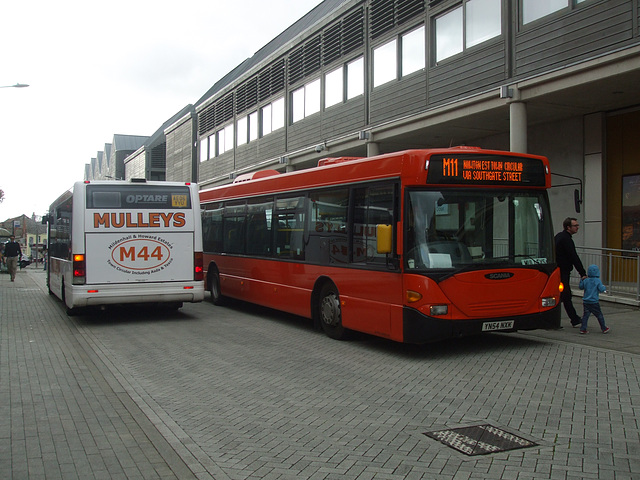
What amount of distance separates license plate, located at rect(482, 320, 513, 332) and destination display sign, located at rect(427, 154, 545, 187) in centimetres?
185

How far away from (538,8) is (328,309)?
10044mm

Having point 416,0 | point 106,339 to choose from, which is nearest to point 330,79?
point 416,0

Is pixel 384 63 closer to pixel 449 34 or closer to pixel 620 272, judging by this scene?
pixel 449 34

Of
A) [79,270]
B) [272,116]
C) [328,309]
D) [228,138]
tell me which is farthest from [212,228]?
[228,138]

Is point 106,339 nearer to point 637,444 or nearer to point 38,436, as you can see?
Result: point 38,436

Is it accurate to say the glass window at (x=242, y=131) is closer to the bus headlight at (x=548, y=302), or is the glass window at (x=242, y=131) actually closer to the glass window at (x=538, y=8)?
the glass window at (x=538, y=8)

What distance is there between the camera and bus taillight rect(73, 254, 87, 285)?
39.1 feet

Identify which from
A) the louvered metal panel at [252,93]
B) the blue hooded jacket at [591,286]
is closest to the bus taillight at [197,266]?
the blue hooded jacket at [591,286]

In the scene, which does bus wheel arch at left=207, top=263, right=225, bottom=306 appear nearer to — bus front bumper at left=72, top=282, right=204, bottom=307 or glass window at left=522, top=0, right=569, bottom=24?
bus front bumper at left=72, top=282, right=204, bottom=307

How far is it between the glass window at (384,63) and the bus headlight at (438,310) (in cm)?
1452

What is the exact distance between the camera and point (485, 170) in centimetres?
864

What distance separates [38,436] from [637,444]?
15.4 feet

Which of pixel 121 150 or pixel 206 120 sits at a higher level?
pixel 121 150

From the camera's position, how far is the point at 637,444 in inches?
193
